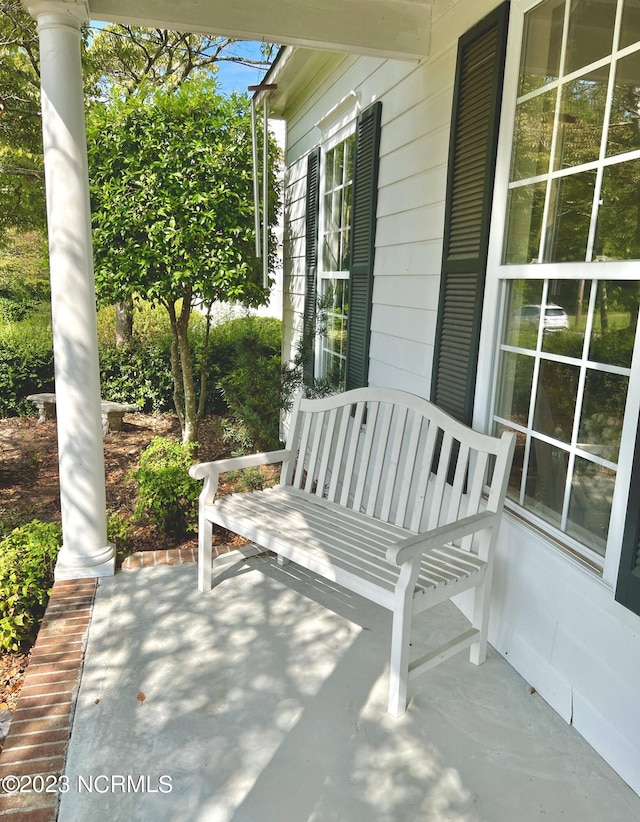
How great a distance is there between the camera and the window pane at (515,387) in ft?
8.00

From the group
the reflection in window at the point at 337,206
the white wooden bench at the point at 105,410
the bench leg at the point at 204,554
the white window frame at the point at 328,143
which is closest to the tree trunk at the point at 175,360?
the white wooden bench at the point at 105,410

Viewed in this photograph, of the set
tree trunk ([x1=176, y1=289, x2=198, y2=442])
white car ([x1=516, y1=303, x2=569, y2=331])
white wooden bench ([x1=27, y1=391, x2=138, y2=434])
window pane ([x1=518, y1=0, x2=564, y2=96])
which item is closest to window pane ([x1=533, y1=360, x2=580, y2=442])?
white car ([x1=516, y1=303, x2=569, y2=331])

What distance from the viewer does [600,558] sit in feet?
6.64

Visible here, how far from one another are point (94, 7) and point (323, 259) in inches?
105

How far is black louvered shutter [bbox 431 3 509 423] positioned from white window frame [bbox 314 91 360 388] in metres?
1.66

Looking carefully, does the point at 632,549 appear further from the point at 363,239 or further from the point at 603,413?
the point at 363,239

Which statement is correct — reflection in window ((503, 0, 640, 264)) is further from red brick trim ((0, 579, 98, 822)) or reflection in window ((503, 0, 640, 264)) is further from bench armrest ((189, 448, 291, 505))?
red brick trim ((0, 579, 98, 822))

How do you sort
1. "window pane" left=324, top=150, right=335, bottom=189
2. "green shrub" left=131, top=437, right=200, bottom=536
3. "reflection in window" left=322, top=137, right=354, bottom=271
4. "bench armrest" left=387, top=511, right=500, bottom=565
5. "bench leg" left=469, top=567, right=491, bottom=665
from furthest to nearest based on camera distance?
"window pane" left=324, top=150, right=335, bottom=189 < "reflection in window" left=322, top=137, right=354, bottom=271 < "green shrub" left=131, top=437, right=200, bottom=536 < "bench leg" left=469, top=567, right=491, bottom=665 < "bench armrest" left=387, top=511, right=500, bottom=565

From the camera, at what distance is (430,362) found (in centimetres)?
322

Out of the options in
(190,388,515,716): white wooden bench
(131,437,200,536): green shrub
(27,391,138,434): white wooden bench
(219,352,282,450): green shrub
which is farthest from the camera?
(27,391,138,434): white wooden bench

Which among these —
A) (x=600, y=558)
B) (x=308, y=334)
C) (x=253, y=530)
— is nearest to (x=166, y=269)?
(x=308, y=334)

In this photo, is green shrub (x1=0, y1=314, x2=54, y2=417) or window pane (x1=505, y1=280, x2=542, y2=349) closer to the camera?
window pane (x1=505, y1=280, x2=542, y2=349)

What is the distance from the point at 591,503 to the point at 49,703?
2.02 m

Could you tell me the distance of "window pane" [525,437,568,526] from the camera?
2.24 metres
